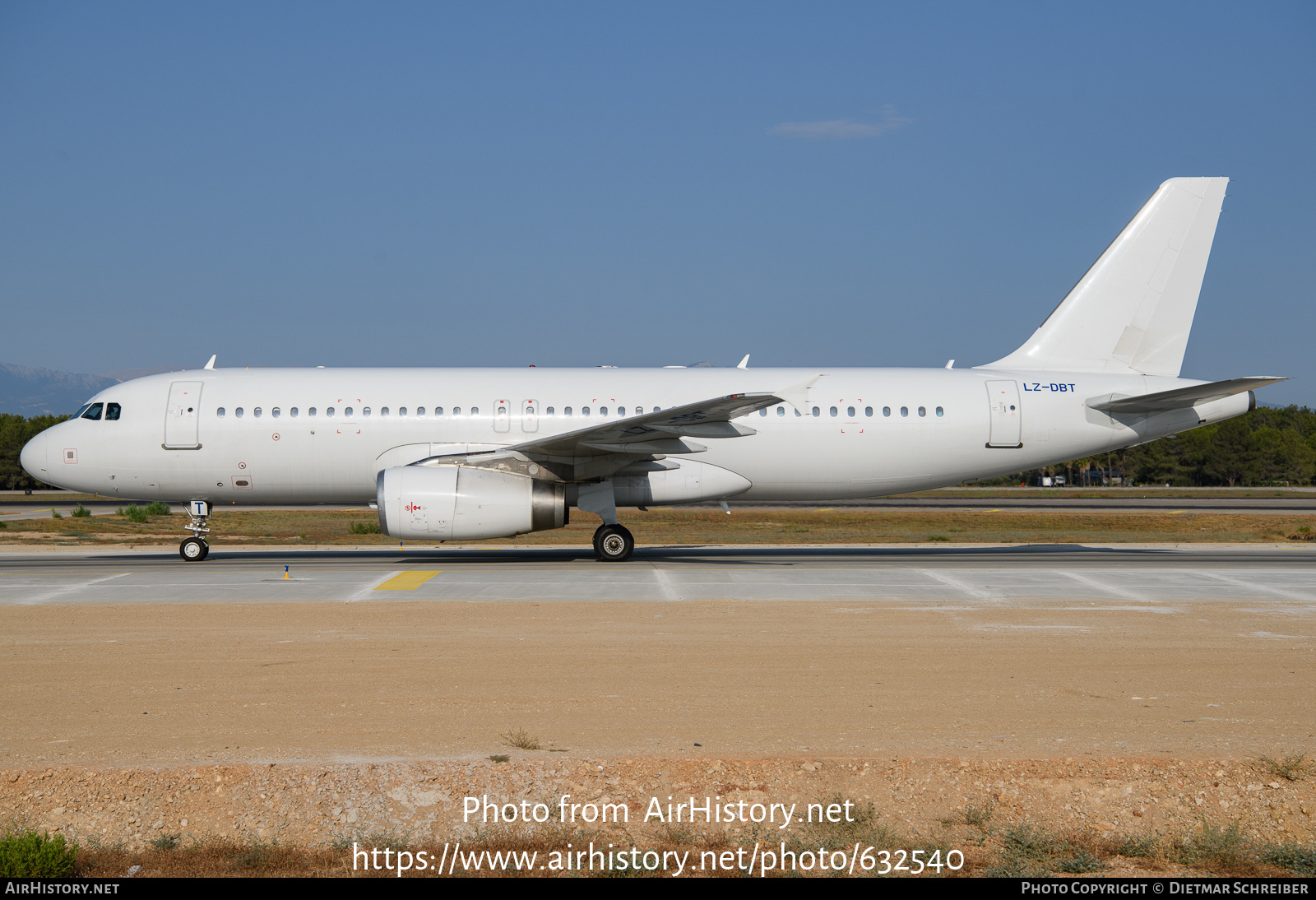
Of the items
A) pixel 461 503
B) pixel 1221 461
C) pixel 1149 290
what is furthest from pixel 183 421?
pixel 1221 461

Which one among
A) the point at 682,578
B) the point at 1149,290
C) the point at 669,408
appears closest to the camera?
the point at 682,578

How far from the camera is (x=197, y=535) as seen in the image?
66.0 feet

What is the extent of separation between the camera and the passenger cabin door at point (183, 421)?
19.6 meters

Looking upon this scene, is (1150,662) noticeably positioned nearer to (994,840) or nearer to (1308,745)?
(1308,745)

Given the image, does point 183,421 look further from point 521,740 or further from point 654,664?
point 521,740

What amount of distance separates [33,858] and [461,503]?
40.7 ft

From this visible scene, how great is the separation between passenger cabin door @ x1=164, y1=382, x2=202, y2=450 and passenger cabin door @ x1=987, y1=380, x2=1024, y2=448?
51.9 ft

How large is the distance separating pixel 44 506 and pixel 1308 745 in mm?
58834

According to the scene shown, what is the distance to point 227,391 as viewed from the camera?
19.9m

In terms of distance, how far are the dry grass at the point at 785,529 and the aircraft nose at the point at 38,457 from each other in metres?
6.19

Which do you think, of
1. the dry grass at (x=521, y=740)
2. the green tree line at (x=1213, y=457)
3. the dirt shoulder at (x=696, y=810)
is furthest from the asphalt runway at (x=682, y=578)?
the green tree line at (x=1213, y=457)

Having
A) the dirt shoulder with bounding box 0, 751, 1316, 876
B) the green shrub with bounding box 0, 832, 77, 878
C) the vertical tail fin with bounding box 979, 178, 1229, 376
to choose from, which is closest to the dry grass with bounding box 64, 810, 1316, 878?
the dirt shoulder with bounding box 0, 751, 1316, 876

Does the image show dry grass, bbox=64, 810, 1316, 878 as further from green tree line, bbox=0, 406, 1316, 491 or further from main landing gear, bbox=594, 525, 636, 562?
green tree line, bbox=0, 406, 1316, 491
